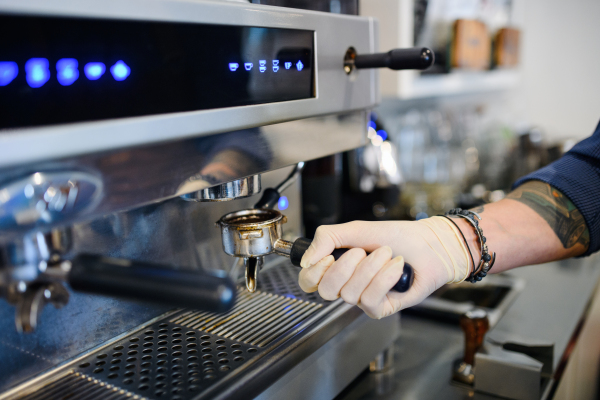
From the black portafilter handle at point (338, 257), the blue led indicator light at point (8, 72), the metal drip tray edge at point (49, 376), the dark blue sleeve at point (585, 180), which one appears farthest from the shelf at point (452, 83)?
the blue led indicator light at point (8, 72)

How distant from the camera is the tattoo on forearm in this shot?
71cm

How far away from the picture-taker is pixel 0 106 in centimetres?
27

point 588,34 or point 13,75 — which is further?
point 588,34

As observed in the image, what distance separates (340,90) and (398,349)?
19.6 inches

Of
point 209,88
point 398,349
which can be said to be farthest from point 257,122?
point 398,349

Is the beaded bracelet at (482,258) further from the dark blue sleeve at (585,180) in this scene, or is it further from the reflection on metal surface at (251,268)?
the reflection on metal surface at (251,268)

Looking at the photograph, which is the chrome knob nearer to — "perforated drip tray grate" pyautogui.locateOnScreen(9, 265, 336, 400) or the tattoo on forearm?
"perforated drip tray grate" pyautogui.locateOnScreen(9, 265, 336, 400)

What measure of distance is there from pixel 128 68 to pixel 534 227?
0.61 m

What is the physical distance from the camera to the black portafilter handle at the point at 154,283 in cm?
29

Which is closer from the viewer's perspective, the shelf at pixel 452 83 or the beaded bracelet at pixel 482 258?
the beaded bracelet at pixel 482 258

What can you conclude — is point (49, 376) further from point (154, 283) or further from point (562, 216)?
point (562, 216)

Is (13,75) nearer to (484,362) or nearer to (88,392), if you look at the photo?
(88,392)

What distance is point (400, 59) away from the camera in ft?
1.71

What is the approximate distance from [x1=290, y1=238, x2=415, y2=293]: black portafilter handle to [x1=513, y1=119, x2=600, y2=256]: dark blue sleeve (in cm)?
37
